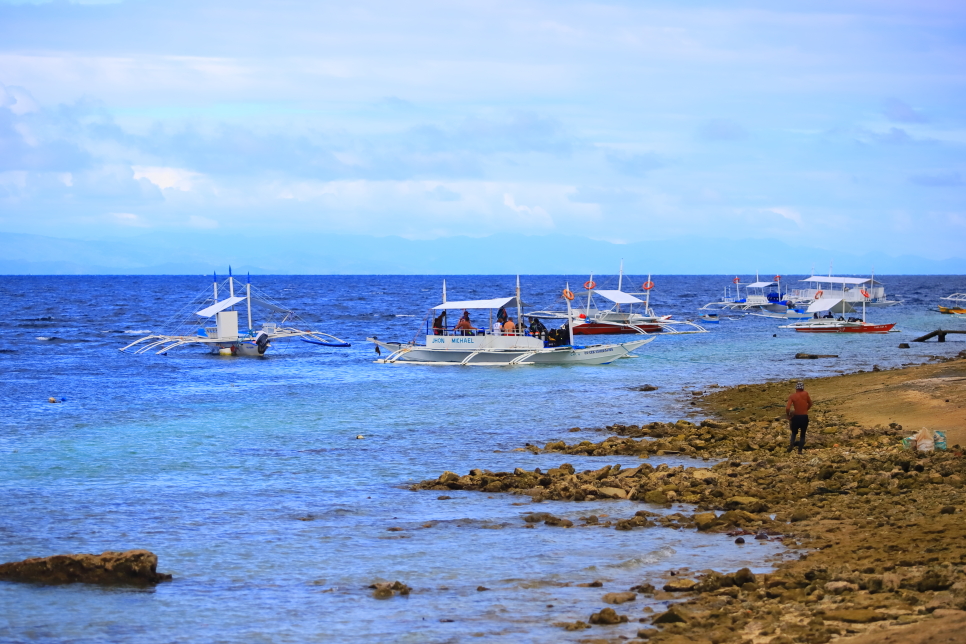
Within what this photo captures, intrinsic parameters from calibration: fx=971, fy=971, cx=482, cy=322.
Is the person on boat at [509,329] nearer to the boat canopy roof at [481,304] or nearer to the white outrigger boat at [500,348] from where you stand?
the white outrigger boat at [500,348]

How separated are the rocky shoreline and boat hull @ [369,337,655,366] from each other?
17946mm

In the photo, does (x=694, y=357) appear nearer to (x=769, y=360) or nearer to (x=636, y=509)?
(x=769, y=360)

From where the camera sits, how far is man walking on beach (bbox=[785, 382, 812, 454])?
735 inches

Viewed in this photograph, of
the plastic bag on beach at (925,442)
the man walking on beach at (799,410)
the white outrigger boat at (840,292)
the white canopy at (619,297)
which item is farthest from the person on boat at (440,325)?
the white outrigger boat at (840,292)

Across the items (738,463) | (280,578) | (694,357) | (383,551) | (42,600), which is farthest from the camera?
(694,357)

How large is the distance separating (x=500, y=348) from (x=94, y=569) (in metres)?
31.3

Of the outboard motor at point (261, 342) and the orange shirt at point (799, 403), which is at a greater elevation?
the orange shirt at point (799, 403)

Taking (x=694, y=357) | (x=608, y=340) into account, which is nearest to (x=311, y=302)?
(x=608, y=340)

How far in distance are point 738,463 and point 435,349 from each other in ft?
87.3

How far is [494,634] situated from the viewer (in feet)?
33.5

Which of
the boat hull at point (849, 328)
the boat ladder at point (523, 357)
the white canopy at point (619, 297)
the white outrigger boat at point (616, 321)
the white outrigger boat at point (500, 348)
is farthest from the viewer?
the white outrigger boat at point (616, 321)

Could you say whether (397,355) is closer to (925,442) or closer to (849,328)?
(925,442)

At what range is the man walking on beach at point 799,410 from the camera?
18672 mm

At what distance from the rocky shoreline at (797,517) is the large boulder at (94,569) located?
5.56m
